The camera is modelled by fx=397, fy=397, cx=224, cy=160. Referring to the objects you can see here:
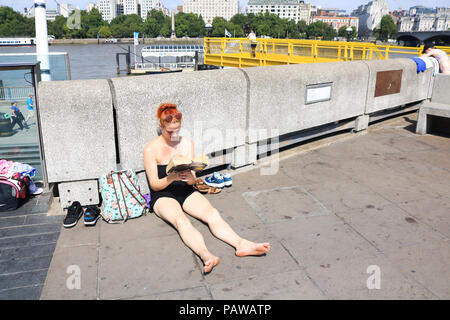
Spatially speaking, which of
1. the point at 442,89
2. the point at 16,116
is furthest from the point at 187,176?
the point at 442,89

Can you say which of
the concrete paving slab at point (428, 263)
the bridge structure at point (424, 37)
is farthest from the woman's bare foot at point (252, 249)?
the bridge structure at point (424, 37)

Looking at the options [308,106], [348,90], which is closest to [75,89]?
[308,106]

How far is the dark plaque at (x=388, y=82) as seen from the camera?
7.14 metres

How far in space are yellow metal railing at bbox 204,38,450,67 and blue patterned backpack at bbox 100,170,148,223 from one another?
1050cm

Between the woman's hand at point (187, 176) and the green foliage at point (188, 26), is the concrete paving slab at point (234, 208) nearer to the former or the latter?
the woman's hand at point (187, 176)

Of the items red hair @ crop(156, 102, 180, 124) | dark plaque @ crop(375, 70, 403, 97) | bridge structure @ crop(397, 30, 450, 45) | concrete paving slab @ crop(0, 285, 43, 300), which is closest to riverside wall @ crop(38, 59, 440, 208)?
dark plaque @ crop(375, 70, 403, 97)

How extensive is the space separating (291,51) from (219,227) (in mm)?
13233

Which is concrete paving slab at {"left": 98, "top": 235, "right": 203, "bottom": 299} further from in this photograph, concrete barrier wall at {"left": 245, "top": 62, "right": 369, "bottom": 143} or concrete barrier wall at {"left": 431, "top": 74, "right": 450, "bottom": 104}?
concrete barrier wall at {"left": 431, "top": 74, "right": 450, "bottom": 104}

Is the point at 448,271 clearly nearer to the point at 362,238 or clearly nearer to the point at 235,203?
the point at 362,238

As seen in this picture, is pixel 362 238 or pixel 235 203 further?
pixel 235 203

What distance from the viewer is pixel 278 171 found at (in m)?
5.31

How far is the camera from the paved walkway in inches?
114

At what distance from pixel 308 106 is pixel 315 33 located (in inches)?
6868
